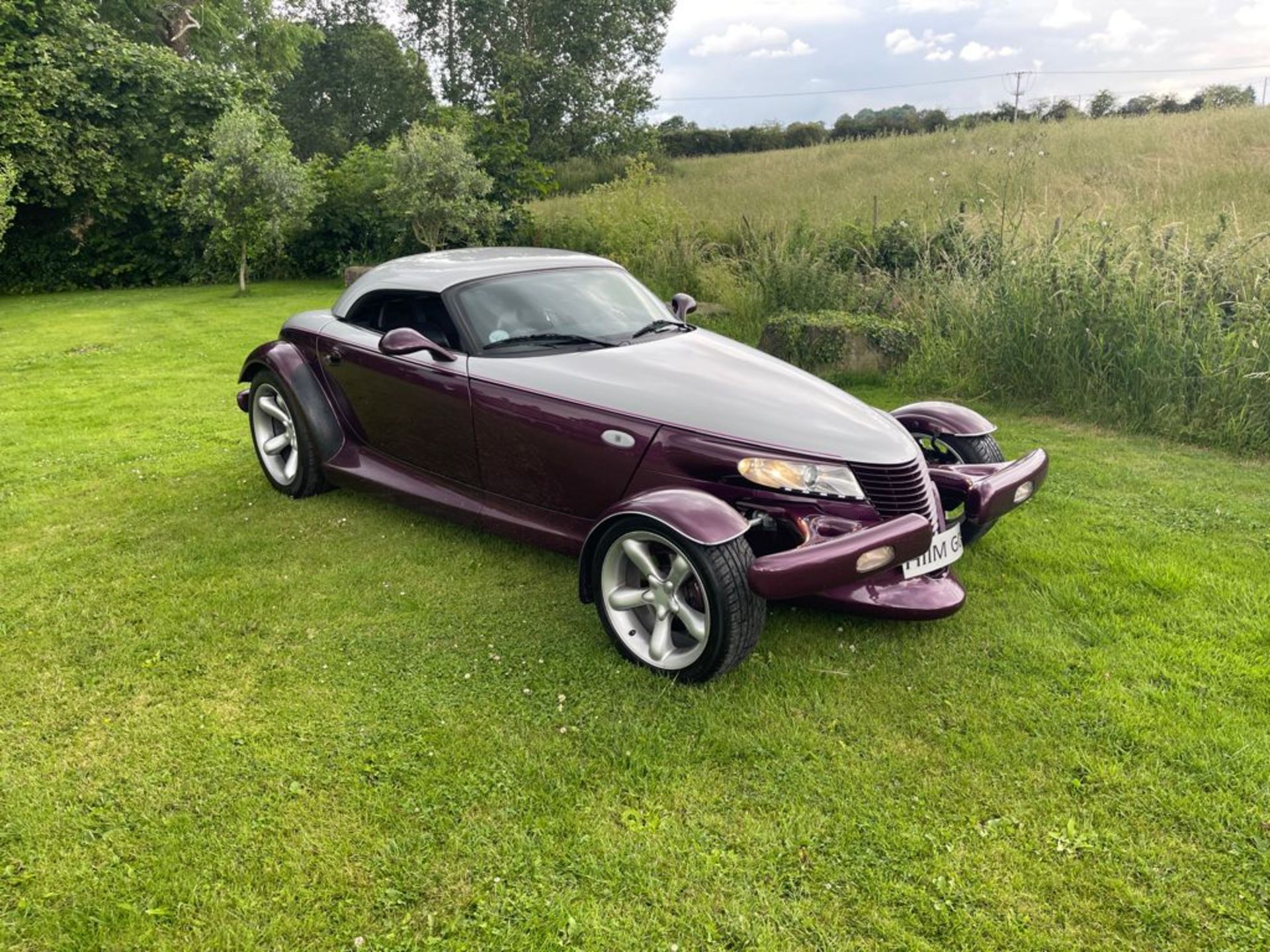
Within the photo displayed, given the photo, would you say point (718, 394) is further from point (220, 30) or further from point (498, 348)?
point (220, 30)

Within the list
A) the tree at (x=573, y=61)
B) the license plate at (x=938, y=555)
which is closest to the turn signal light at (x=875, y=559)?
the license plate at (x=938, y=555)

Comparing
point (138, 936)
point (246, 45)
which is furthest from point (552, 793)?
point (246, 45)

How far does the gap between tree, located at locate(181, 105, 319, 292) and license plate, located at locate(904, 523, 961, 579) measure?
15.6m

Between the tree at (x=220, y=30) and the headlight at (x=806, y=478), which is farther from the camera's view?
the tree at (x=220, y=30)

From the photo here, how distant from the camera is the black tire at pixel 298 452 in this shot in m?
4.73

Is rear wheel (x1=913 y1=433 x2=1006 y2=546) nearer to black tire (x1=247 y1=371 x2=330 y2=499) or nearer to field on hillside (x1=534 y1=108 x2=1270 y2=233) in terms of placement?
black tire (x1=247 y1=371 x2=330 y2=499)

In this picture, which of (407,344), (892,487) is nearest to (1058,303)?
(892,487)

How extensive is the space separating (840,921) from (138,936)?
174cm

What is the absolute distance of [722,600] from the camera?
281cm

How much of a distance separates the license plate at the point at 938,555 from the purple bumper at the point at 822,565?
1.07 feet

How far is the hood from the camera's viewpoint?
3236 mm

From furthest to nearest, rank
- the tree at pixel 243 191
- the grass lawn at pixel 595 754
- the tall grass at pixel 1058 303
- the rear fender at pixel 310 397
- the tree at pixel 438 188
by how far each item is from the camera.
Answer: the tree at pixel 243 191
the tree at pixel 438 188
the tall grass at pixel 1058 303
the rear fender at pixel 310 397
the grass lawn at pixel 595 754

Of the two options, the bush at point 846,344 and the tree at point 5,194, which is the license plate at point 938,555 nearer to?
the bush at point 846,344

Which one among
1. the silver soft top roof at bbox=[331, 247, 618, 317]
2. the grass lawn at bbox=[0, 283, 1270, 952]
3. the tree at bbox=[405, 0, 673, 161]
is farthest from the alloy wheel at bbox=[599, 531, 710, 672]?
the tree at bbox=[405, 0, 673, 161]
